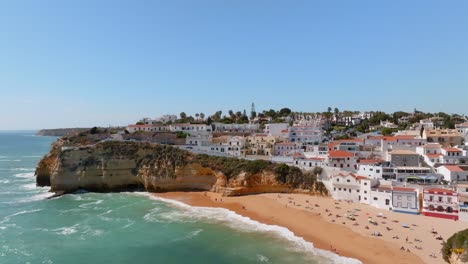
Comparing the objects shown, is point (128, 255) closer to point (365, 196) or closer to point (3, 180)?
point (365, 196)

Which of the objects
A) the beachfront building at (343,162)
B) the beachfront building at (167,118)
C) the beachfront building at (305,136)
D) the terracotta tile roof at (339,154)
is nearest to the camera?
the beachfront building at (343,162)

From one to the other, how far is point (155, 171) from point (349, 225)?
2903 centimetres

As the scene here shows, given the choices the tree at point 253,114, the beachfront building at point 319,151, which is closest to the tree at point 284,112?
the tree at point 253,114

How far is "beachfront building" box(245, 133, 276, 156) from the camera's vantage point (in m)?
59.2

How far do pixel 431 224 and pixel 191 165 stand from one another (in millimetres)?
30375

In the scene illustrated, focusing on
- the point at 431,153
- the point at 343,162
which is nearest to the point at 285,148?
the point at 343,162

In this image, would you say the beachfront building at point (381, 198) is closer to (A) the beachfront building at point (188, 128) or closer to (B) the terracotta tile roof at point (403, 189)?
(B) the terracotta tile roof at point (403, 189)

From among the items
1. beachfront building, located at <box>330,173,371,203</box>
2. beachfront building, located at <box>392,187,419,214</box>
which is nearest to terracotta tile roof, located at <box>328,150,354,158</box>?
beachfront building, located at <box>330,173,371,203</box>

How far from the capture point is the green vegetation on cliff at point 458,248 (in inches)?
779

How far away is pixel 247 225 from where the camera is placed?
3269 cm

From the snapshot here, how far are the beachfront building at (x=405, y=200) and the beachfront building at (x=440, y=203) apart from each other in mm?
839

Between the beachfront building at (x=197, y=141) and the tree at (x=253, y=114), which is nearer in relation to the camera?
the beachfront building at (x=197, y=141)

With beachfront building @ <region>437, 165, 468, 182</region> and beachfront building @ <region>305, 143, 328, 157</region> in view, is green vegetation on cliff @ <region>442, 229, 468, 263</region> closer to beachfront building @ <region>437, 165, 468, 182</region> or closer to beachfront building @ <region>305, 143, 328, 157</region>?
beachfront building @ <region>437, 165, 468, 182</region>

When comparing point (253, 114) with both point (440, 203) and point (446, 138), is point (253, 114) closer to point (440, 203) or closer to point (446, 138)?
point (446, 138)
